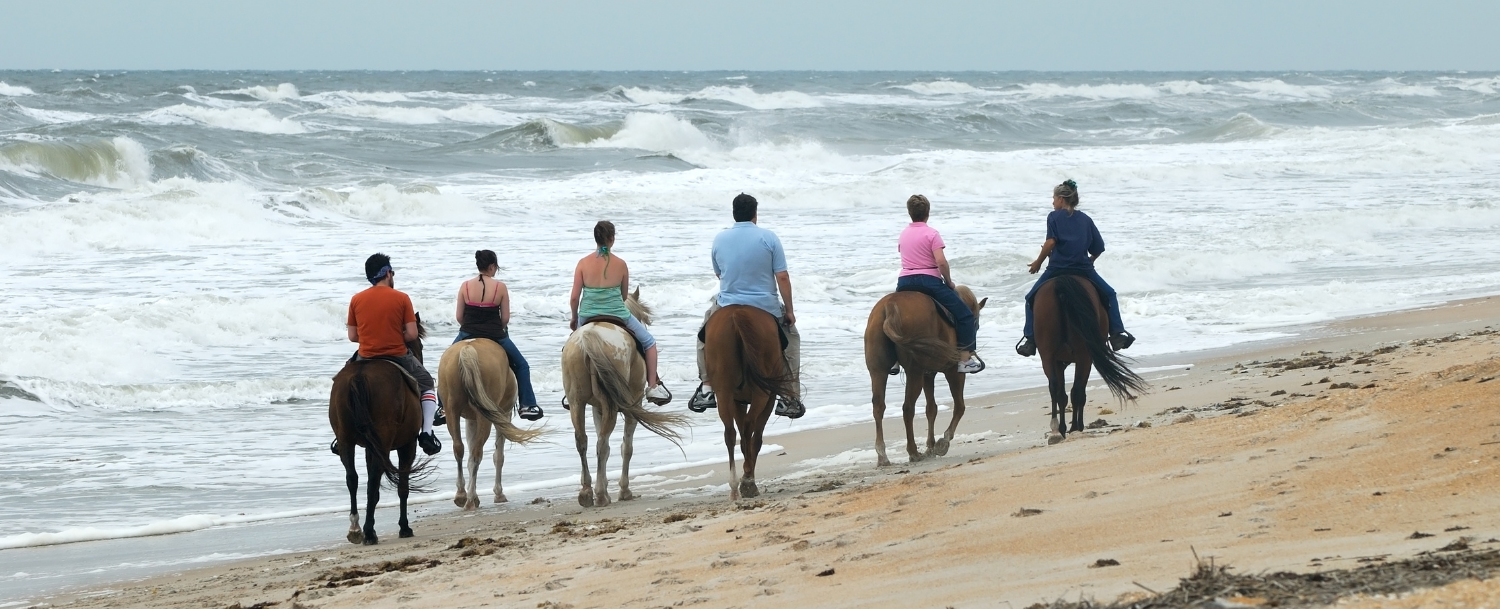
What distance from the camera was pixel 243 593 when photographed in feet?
22.2

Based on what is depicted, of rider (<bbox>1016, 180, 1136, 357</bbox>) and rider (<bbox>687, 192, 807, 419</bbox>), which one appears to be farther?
rider (<bbox>1016, 180, 1136, 357</bbox>)

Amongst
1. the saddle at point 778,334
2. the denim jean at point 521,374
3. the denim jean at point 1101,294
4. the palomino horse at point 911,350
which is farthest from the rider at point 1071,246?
the denim jean at point 521,374

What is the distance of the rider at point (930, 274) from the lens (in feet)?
31.3

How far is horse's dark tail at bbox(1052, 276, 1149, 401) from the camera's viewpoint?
31.3 ft

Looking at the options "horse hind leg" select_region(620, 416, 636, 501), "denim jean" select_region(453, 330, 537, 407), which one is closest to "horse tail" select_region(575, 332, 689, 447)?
"horse hind leg" select_region(620, 416, 636, 501)

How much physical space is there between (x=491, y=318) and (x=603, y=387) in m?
0.99

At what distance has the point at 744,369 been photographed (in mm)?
8648

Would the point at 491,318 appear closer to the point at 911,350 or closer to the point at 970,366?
the point at 911,350

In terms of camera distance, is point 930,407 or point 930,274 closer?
point 930,274

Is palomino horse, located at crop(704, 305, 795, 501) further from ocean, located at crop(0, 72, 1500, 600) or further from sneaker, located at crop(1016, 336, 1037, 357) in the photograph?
sneaker, located at crop(1016, 336, 1037, 357)

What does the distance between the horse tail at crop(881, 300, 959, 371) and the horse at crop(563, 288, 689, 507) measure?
154cm

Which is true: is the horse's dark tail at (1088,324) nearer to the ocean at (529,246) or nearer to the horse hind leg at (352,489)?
the ocean at (529,246)

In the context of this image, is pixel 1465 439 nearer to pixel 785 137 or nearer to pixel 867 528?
pixel 867 528

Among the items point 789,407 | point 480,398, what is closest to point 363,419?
point 480,398
